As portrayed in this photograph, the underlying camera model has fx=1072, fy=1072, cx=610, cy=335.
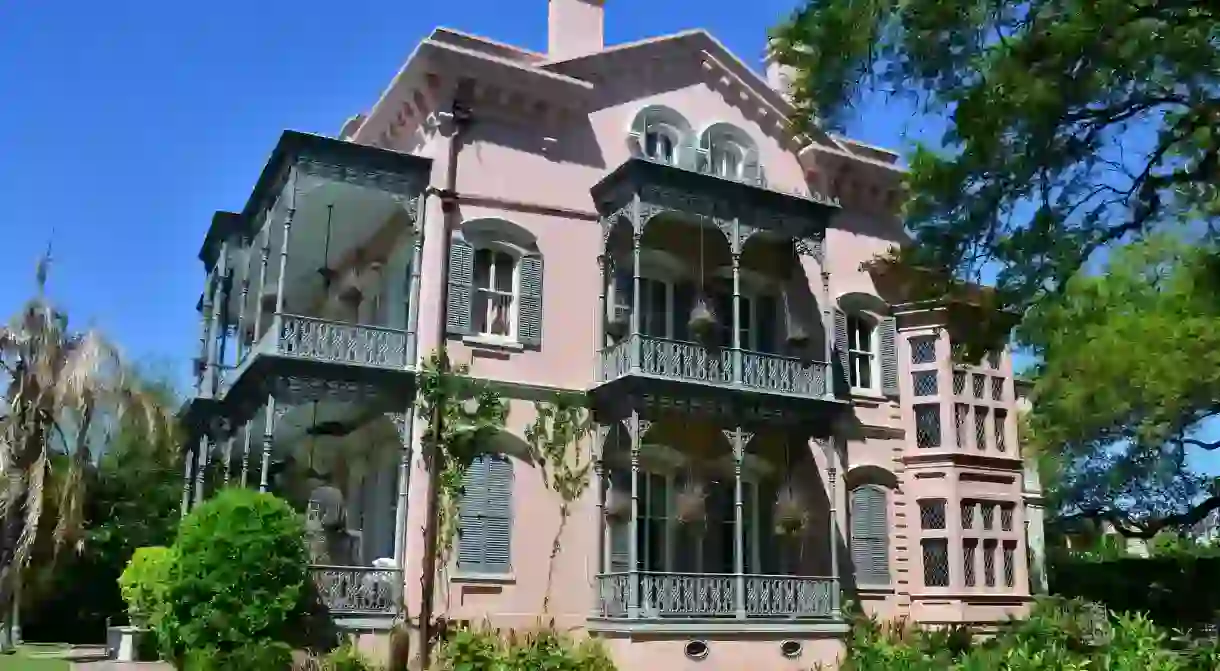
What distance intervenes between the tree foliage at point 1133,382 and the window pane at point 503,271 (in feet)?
34.4

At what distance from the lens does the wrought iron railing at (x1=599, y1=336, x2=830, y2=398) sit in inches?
706

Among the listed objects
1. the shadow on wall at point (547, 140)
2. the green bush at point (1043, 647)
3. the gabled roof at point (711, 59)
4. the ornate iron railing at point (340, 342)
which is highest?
the gabled roof at point (711, 59)

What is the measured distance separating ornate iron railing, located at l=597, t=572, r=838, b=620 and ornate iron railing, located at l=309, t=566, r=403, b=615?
11.2 ft

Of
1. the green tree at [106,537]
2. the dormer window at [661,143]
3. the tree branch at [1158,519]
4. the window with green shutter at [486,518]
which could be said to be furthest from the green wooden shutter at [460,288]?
the tree branch at [1158,519]

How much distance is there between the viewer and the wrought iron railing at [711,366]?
58.8 ft

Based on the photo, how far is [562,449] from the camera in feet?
59.4

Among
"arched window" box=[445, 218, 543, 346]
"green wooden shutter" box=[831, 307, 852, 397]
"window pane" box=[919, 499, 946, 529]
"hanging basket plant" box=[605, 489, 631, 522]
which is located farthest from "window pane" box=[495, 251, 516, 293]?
"window pane" box=[919, 499, 946, 529]

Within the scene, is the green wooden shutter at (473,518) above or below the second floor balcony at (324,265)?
below

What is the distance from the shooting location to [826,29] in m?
13.1

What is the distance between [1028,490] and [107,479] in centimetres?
2658

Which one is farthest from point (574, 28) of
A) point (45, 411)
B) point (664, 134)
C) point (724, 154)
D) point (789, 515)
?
point (45, 411)

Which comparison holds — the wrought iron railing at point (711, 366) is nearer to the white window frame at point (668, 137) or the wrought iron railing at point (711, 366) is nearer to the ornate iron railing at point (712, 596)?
the ornate iron railing at point (712, 596)

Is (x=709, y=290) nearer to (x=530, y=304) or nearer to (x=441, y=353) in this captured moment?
(x=530, y=304)

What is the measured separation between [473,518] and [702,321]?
534cm
